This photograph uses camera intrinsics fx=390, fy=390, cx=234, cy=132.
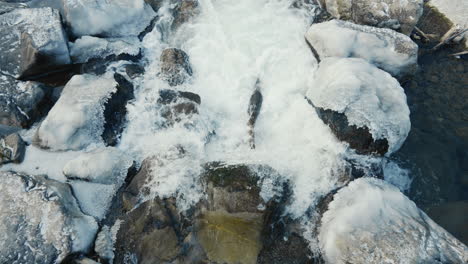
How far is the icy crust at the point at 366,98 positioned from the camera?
5.64 metres

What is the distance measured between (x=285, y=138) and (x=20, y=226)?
369cm

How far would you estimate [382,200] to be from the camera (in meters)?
4.82

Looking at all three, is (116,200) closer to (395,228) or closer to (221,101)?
(221,101)

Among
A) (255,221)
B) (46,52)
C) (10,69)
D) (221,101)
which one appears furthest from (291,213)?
(10,69)

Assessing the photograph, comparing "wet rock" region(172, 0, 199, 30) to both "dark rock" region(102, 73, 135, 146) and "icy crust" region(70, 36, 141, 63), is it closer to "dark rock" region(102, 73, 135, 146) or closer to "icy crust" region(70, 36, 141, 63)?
"icy crust" region(70, 36, 141, 63)

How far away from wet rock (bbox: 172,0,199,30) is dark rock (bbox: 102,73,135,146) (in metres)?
1.97

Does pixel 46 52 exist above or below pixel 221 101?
above

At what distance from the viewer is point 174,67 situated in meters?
6.62

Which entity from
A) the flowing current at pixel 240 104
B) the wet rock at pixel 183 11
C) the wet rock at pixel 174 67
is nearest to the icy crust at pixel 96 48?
the flowing current at pixel 240 104

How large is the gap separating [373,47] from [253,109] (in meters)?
2.37

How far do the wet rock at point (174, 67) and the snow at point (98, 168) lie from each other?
69.8 inches

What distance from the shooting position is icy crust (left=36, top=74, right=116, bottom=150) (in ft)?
18.3

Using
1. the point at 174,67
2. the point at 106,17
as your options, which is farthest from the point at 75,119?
the point at 106,17

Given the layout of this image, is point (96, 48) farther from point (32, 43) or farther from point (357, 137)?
point (357, 137)
